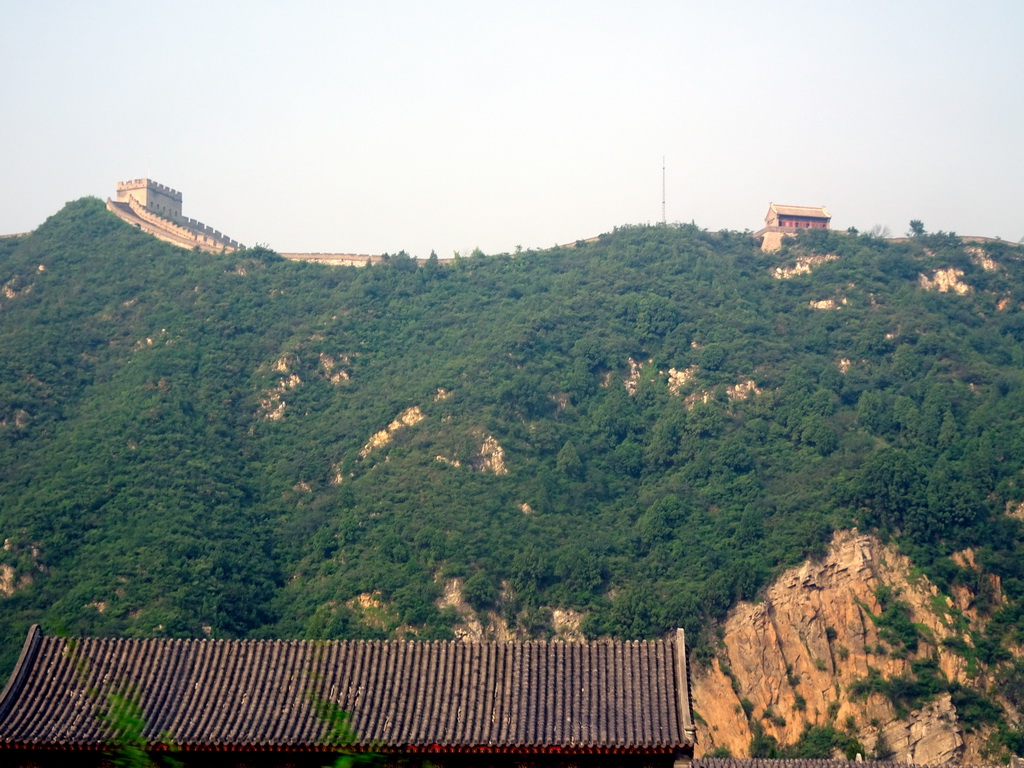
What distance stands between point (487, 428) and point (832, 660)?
1939 cm

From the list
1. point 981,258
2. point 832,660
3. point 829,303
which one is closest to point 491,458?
point 832,660

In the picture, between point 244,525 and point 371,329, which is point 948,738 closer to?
point 244,525

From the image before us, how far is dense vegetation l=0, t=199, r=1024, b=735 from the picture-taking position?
5566 centimetres

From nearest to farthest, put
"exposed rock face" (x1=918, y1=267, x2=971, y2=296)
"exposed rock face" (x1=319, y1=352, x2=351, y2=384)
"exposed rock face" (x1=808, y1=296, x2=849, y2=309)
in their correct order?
"exposed rock face" (x1=319, y1=352, x2=351, y2=384)
"exposed rock face" (x1=808, y1=296, x2=849, y2=309)
"exposed rock face" (x1=918, y1=267, x2=971, y2=296)

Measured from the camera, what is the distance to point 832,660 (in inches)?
2143

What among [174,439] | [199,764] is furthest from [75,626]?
[199,764]

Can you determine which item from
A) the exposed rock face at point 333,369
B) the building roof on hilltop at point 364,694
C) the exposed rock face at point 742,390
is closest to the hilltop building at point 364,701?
the building roof on hilltop at point 364,694

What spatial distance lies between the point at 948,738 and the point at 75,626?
32114 millimetres

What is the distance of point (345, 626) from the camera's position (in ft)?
175

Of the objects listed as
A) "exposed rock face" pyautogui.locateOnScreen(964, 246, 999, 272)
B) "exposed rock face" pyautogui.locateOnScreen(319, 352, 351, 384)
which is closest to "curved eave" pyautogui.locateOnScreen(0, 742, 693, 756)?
"exposed rock face" pyautogui.locateOnScreen(319, 352, 351, 384)

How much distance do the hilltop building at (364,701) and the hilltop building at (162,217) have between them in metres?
66.0

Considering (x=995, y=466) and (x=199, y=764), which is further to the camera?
(x=995, y=466)

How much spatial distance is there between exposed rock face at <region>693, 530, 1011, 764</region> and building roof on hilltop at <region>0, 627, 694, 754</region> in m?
32.9

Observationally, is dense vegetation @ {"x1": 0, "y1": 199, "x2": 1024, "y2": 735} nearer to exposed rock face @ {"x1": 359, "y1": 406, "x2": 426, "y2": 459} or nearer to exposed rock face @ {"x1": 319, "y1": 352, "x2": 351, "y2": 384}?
exposed rock face @ {"x1": 319, "y1": 352, "x2": 351, "y2": 384}
